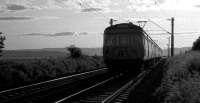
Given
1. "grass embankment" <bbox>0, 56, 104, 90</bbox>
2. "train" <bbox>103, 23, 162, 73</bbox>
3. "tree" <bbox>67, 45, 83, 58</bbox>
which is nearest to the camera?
"grass embankment" <bbox>0, 56, 104, 90</bbox>

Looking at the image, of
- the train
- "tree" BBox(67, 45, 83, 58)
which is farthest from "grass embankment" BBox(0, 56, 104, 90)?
"tree" BBox(67, 45, 83, 58)

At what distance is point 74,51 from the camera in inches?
1619

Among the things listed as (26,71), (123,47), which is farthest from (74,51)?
(123,47)

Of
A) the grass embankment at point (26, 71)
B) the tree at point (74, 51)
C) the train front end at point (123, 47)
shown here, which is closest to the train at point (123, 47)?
the train front end at point (123, 47)

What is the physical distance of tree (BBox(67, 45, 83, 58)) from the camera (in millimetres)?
40750

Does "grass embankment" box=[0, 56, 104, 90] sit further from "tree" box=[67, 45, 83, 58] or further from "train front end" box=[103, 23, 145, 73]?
"tree" box=[67, 45, 83, 58]

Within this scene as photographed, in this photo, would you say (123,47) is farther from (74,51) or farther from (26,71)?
(74,51)

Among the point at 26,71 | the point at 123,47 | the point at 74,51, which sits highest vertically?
the point at 123,47

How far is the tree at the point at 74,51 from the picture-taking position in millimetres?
40750

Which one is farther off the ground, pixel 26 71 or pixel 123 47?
pixel 123 47

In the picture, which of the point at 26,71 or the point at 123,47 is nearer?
the point at 123,47

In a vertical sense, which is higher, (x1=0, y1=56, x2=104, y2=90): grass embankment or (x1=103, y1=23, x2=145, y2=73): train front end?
(x1=103, y1=23, x2=145, y2=73): train front end

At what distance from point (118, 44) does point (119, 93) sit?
815 centimetres

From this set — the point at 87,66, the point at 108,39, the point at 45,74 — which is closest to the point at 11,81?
the point at 45,74
